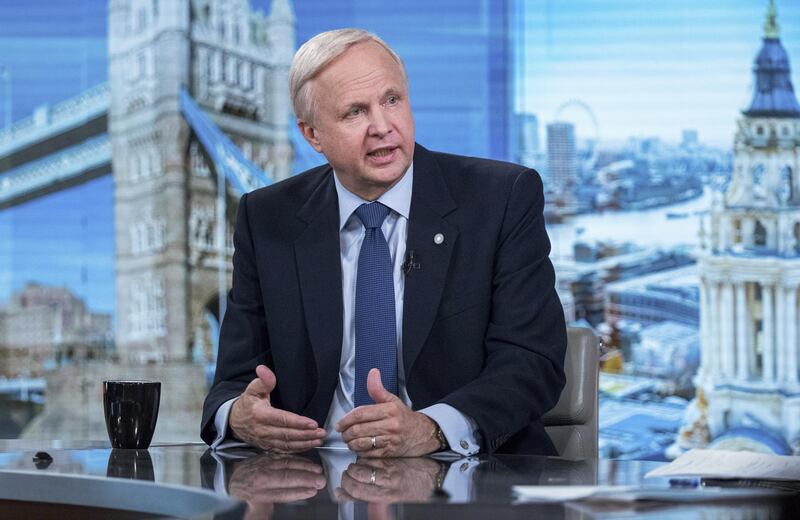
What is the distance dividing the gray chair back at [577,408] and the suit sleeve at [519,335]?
0.19 m

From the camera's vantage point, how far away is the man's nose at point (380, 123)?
1922mm

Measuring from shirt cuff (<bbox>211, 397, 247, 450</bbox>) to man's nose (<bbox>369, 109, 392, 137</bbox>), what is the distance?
0.52 meters

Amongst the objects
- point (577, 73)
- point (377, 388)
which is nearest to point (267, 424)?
point (377, 388)

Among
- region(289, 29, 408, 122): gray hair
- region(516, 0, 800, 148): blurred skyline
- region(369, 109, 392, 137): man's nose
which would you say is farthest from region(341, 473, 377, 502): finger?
region(516, 0, 800, 148): blurred skyline

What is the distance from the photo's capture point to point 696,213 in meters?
4.11

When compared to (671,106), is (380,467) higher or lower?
lower

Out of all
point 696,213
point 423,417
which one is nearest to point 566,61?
point 696,213

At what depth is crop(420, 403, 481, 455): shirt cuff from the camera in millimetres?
1606

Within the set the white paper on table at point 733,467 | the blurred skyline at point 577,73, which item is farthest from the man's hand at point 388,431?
the blurred skyline at point 577,73

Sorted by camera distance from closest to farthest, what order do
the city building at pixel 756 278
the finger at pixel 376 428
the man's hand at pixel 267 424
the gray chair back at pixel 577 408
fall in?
the finger at pixel 376 428, the man's hand at pixel 267 424, the gray chair back at pixel 577 408, the city building at pixel 756 278

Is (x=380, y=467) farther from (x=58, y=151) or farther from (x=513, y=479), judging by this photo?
(x=58, y=151)

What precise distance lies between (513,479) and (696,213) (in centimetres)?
303

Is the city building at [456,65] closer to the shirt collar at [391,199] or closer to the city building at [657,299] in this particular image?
the city building at [657,299]

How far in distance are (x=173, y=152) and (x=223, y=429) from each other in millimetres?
2686
